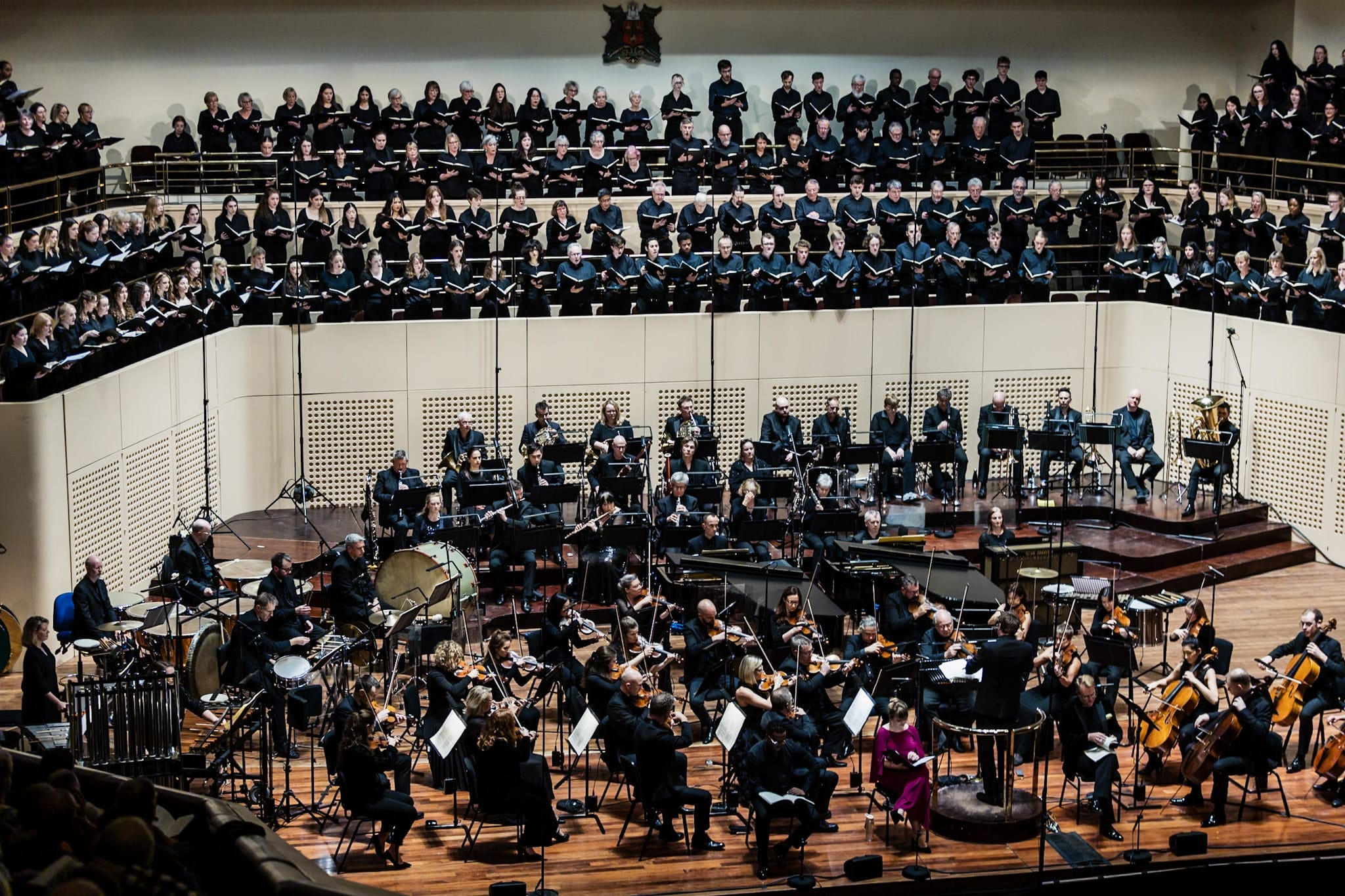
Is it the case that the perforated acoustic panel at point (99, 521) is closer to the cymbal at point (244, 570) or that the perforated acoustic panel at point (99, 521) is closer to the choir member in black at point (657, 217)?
the cymbal at point (244, 570)

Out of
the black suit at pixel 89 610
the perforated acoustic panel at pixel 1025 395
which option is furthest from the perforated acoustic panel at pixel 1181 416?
the black suit at pixel 89 610

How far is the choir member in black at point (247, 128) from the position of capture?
2025 centimetres

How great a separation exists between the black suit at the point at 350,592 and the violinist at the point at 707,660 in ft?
8.54

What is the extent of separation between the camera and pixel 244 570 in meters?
13.9

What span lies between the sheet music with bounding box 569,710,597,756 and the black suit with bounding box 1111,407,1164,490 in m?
8.62

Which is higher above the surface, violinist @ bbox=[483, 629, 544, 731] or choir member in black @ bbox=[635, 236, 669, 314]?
choir member in black @ bbox=[635, 236, 669, 314]

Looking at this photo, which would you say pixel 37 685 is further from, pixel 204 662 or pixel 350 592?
pixel 350 592

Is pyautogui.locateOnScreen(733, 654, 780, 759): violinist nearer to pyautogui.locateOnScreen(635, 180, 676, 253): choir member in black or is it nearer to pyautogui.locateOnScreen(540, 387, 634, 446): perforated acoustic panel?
pyautogui.locateOnScreen(540, 387, 634, 446): perforated acoustic panel

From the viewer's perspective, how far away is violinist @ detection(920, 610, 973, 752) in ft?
40.5

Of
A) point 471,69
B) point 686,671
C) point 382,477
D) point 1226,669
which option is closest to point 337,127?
point 471,69

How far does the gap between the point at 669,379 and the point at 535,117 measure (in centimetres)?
381

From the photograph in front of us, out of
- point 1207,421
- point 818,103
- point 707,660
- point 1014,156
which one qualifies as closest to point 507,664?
point 707,660

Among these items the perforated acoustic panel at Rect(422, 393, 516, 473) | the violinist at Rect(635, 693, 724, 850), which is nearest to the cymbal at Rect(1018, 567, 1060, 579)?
the violinist at Rect(635, 693, 724, 850)

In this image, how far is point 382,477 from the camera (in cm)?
1638
